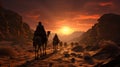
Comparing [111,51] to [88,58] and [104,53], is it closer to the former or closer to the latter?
[104,53]

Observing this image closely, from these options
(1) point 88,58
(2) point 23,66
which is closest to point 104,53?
(1) point 88,58

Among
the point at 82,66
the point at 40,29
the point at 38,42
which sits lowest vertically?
the point at 82,66

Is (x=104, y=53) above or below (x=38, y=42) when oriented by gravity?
below

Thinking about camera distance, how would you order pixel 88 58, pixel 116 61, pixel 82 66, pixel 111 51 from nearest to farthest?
pixel 116 61, pixel 82 66, pixel 88 58, pixel 111 51

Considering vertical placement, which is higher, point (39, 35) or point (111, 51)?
point (39, 35)

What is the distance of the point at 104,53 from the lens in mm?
114562

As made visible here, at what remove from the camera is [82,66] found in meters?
79.3

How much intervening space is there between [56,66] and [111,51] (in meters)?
52.4

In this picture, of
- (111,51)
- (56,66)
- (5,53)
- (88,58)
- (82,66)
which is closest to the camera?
(56,66)

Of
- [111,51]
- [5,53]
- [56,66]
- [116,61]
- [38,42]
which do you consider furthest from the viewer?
[5,53]

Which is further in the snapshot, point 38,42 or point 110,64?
point 38,42

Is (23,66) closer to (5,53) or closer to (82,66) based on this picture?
(82,66)

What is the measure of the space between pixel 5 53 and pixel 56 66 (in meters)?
80.7

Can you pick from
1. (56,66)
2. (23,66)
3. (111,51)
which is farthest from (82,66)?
(111,51)
